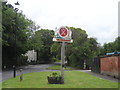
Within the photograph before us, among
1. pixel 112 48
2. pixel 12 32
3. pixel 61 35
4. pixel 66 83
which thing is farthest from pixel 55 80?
pixel 112 48

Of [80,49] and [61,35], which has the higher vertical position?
[61,35]

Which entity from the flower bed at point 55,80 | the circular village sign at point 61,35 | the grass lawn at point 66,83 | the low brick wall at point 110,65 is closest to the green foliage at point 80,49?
the low brick wall at point 110,65

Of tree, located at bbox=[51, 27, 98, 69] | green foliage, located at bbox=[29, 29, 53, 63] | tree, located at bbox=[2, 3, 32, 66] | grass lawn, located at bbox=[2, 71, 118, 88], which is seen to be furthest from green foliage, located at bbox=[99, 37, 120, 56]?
grass lawn, located at bbox=[2, 71, 118, 88]

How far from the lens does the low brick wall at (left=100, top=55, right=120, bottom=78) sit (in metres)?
15.5

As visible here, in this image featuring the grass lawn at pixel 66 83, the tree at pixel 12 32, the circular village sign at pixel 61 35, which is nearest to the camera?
the grass lawn at pixel 66 83

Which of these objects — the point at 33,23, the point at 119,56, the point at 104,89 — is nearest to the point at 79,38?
the point at 33,23

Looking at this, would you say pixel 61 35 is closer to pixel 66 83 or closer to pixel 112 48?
pixel 66 83

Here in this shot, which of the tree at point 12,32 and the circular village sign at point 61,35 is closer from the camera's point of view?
the circular village sign at point 61,35

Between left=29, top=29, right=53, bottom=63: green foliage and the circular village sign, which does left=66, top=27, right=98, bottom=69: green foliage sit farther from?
left=29, top=29, right=53, bottom=63: green foliage

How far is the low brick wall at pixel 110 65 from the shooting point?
50.7 feet

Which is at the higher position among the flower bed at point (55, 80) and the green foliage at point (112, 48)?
the green foliage at point (112, 48)

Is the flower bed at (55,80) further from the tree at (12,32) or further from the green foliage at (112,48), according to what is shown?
the green foliage at (112,48)

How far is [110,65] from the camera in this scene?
1752 centimetres

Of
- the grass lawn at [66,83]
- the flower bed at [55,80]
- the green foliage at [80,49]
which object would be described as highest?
the green foliage at [80,49]
